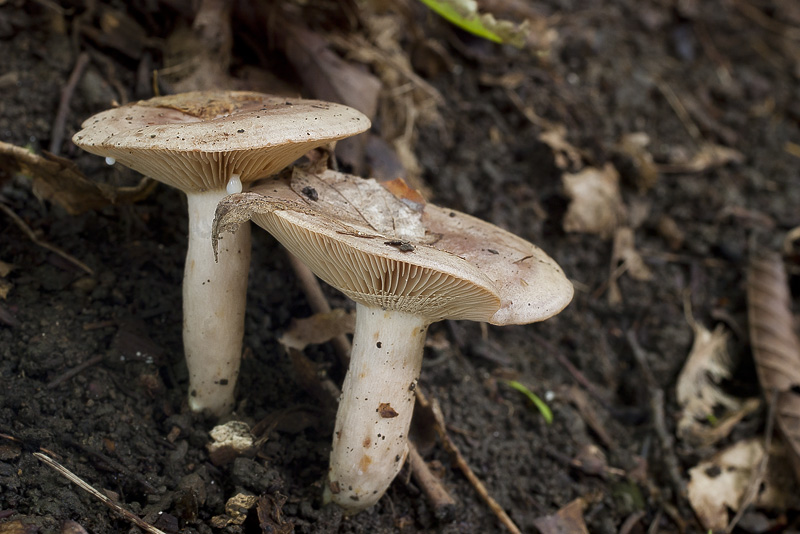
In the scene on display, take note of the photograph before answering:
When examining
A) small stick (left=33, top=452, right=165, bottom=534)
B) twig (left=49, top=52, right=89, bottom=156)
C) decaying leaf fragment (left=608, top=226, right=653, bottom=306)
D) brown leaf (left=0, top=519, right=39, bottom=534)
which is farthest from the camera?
decaying leaf fragment (left=608, top=226, right=653, bottom=306)

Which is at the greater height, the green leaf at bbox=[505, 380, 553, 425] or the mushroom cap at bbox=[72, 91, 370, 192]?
the mushroom cap at bbox=[72, 91, 370, 192]

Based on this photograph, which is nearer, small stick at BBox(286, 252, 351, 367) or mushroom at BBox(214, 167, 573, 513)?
mushroom at BBox(214, 167, 573, 513)

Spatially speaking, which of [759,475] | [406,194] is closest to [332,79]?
[406,194]

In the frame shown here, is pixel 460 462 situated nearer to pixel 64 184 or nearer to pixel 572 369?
pixel 572 369

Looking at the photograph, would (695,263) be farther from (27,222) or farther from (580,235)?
(27,222)

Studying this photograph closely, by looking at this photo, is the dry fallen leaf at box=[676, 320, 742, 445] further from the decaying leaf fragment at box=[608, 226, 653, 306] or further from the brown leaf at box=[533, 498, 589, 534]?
the brown leaf at box=[533, 498, 589, 534]

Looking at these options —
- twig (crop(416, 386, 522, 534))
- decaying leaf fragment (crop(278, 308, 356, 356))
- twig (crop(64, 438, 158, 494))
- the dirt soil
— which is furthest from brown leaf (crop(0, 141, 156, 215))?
twig (crop(416, 386, 522, 534))
